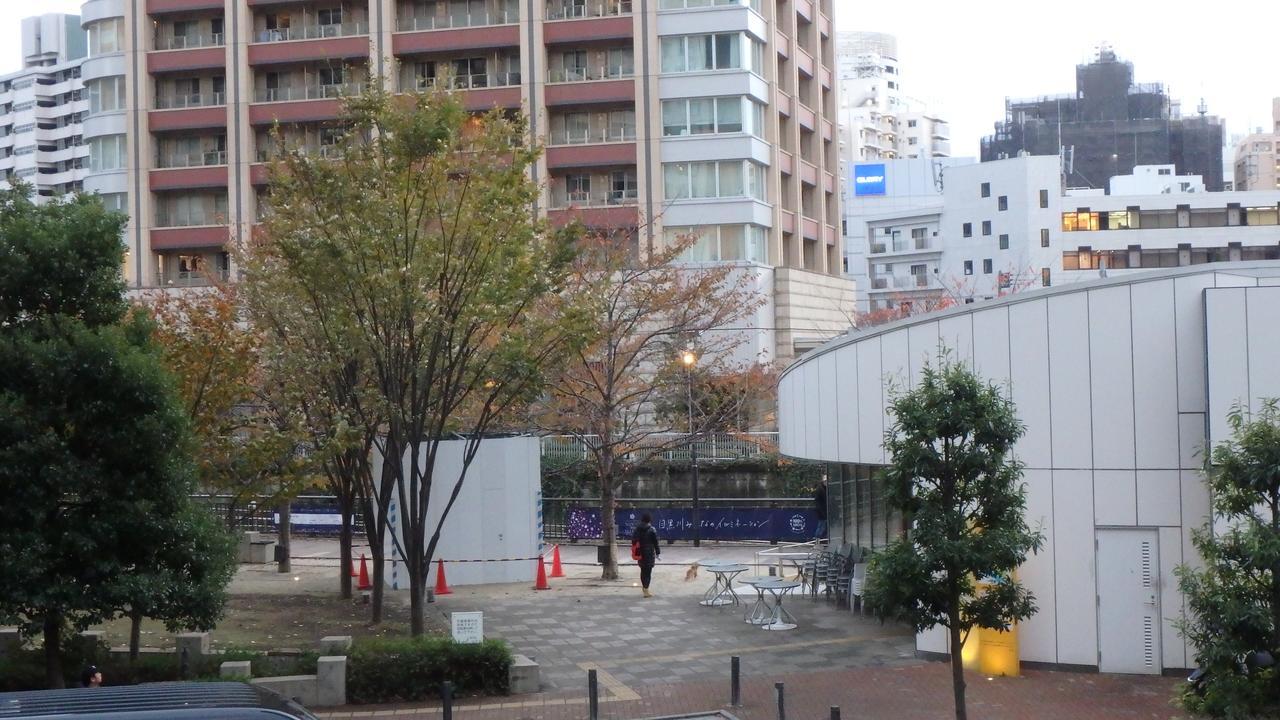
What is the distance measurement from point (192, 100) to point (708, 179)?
948 inches

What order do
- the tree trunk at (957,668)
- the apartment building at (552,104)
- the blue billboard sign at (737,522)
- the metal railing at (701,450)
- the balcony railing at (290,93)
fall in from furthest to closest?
the balcony railing at (290,93) → the apartment building at (552,104) → the metal railing at (701,450) → the blue billboard sign at (737,522) → the tree trunk at (957,668)

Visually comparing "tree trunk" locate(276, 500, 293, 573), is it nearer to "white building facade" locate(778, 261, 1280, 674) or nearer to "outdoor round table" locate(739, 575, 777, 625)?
"outdoor round table" locate(739, 575, 777, 625)

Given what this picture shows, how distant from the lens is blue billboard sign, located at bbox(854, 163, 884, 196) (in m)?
118

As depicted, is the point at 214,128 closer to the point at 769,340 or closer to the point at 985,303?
the point at 769,340

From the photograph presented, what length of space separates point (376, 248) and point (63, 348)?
5.23 meters

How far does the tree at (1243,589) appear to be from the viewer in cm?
1293

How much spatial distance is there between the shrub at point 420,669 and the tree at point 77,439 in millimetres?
3183

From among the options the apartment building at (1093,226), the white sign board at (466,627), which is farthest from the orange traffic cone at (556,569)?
the apartment building at (1093,226)

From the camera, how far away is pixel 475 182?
20125mm

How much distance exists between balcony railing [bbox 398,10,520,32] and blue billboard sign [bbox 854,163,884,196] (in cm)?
6536

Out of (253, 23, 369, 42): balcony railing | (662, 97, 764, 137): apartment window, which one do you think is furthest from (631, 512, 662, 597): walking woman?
→ (253, 23, 369, 42): balcony railing

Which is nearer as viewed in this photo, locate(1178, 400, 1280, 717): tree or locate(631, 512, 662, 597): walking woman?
locate(1178, 400, 1280, 717): tree

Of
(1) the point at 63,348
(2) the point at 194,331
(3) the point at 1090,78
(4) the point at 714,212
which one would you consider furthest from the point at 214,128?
(3) the point at 1090,78

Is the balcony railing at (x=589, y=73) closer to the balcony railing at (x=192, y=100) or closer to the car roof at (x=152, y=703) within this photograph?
the balcony railing at (x=192, y=100)
